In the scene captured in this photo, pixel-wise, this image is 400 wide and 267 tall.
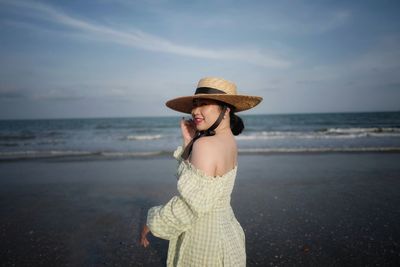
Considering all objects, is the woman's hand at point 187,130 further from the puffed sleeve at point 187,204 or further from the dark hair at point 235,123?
the puffed sleeve at point 187,204

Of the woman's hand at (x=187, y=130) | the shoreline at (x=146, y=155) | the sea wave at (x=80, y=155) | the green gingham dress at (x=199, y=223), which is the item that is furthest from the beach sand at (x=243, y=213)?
the sea wave at (x=80, y=155)

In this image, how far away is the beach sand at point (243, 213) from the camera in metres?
3.88

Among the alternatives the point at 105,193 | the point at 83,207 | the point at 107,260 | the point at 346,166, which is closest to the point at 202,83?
the point at 107,260

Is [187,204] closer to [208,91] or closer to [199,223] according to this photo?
[199,223]

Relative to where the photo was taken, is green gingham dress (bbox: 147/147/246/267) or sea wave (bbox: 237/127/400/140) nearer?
green gingham dress (bbox: 147/147/246/267)

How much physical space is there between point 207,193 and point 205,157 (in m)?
0.21

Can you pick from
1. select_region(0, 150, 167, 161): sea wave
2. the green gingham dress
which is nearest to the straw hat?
the green gingham dress

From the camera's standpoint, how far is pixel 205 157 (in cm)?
161

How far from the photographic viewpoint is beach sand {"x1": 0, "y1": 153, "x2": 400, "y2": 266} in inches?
153

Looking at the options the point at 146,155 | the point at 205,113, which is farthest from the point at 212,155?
the point at 146,155

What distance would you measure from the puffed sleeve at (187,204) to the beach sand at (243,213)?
236 centimetres

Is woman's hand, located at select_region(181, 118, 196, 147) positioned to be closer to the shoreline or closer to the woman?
the woman

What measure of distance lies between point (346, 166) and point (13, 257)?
31.1ft

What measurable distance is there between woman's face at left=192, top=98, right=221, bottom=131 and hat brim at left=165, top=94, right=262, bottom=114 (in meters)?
0.05
